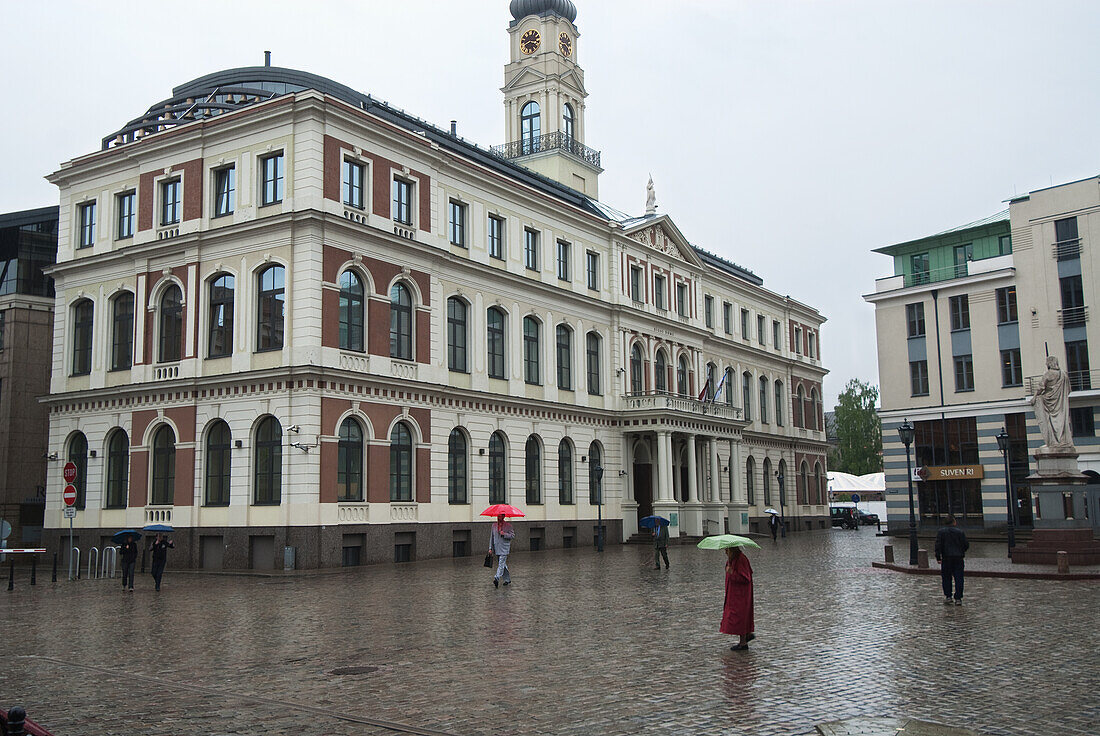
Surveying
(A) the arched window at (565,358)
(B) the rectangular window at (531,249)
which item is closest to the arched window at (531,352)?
(A) the arched window at (565,358)

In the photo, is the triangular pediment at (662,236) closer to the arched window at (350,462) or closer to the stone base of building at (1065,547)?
the arched window at (350,462)

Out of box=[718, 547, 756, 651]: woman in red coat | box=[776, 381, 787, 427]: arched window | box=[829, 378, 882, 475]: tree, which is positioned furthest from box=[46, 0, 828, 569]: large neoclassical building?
box=[829, 378, 882, 475]: tree

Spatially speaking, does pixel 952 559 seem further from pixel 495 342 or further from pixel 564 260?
pixel 564 260

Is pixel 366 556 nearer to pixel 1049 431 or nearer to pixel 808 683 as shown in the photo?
pixel 1049 431

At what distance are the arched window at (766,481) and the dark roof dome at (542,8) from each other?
34228 millimetres

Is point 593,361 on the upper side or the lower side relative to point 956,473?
upper

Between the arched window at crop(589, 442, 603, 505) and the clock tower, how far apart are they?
768 inches

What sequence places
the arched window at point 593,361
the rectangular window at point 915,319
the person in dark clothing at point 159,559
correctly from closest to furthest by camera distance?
the person in dark clothing at point 159,559
the arched window at point 593,361
the rectangular window at point 915,319

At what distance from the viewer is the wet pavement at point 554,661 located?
33.7 feet

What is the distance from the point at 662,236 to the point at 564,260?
1055 centimetres

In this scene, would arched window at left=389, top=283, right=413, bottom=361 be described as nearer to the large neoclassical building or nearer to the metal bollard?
the large neoclassical building

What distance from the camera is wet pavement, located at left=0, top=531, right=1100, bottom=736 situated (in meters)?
10.3

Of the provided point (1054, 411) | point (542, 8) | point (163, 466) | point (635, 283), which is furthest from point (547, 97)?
point (1054, 411)

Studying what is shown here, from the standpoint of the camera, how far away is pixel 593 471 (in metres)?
51.7
